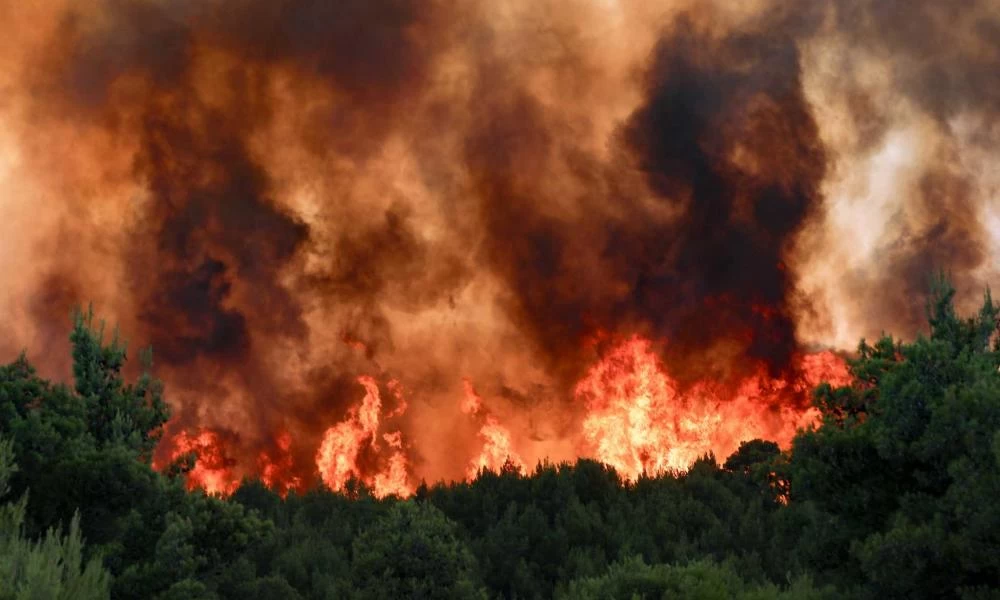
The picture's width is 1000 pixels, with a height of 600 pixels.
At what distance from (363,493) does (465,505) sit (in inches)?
323

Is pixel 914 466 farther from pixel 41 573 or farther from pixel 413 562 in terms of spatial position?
pixel 41 573

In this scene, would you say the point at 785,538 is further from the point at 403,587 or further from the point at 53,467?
the point at 53,467

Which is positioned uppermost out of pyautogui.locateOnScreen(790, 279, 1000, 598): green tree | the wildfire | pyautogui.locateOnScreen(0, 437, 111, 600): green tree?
the wildfire

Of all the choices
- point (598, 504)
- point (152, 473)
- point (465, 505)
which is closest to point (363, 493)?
point (465, 505)

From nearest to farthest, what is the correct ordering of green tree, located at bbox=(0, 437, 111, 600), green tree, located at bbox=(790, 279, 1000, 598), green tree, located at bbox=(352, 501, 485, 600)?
1. green tree, located at bbox=(0, 437, 111, 600)
2. green tree, located at bbox=(790, 279, 1000, 598)
3. green tree, located at bbox=(352, 501, 485, 600)

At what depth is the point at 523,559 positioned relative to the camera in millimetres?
43812

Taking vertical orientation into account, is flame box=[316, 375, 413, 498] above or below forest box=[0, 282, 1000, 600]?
above

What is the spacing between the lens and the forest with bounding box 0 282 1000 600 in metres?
20.7

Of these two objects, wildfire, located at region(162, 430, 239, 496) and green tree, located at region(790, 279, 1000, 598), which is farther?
wildfire, located at region(162, 430, 239, 496)

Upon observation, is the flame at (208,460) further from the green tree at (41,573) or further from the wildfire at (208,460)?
the green tree at (41,573)

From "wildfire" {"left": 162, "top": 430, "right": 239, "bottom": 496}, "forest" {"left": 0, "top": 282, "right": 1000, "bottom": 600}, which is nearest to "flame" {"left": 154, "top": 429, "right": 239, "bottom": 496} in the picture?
"wildfire" {"left": 162, "top": 430, "right": 239, "bottom": 496}

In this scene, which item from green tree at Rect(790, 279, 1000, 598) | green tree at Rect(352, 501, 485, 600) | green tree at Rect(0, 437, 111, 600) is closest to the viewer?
green tree at Rect(0, 437, 111, 600)

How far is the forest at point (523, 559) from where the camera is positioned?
2069cm

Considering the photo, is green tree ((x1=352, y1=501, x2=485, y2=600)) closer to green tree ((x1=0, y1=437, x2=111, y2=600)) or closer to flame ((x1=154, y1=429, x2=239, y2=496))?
green tree ((x1=0, y1=437, x2=111, y2=600))
